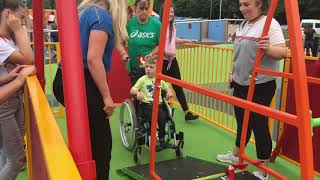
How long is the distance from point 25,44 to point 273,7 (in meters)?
1.89

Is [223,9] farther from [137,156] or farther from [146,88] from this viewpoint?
[137,156]

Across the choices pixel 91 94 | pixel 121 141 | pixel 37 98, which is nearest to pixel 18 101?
pixel 91 94

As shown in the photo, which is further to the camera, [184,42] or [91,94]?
[184,42]

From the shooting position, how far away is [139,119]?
13.7ft

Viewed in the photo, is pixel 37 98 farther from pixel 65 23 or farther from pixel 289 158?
pixel 289 158

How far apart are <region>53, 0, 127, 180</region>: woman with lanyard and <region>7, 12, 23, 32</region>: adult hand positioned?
0.51 m

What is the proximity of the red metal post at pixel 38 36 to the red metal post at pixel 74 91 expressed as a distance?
1.24 m

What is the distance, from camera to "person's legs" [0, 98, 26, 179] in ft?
8.23

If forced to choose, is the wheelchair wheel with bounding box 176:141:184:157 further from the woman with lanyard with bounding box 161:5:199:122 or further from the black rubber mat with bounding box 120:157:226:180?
the woman with lanyard with bounding box 161:5:199:122

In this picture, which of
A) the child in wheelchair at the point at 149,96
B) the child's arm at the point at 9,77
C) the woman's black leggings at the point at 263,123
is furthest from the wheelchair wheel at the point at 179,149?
the child's arm at the point at 9,77

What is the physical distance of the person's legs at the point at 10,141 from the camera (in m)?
2.51

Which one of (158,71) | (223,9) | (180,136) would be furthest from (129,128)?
(223,9)

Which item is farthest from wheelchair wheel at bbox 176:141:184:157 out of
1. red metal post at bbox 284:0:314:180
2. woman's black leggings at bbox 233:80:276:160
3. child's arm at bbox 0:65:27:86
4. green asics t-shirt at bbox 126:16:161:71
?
red metal post at bbox 284:0:314:180

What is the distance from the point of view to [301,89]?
5.36ft
